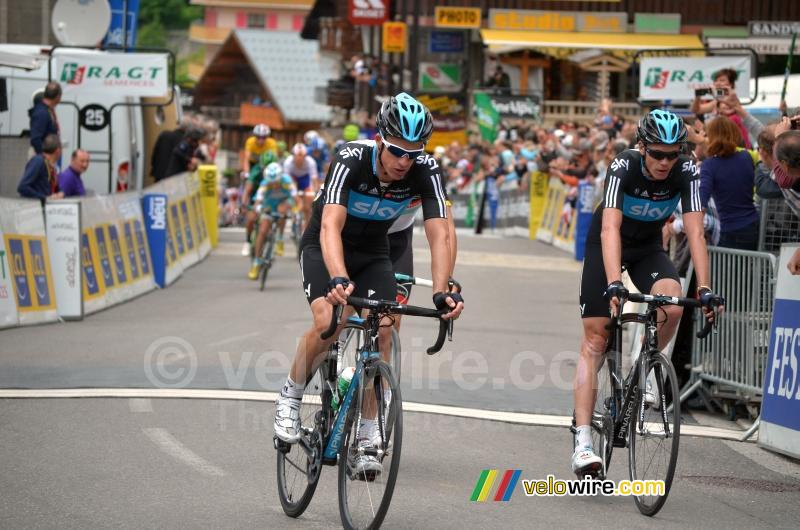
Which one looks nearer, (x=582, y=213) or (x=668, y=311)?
(x=668, y=311)

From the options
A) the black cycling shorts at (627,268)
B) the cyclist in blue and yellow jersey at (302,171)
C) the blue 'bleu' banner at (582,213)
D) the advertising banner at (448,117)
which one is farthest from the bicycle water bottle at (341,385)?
the advertising banner at (448,117)

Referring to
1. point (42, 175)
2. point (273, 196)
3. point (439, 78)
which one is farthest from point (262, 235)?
point (439, 78)

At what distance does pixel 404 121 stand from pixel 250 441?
283 centimetres

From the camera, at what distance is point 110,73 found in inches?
766

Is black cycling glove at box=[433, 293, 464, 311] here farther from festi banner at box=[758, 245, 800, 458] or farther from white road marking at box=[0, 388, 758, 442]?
white road marking at box=[0, 388, 758, 442]

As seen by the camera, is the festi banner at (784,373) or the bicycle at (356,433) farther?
the festi banner at (784,373)

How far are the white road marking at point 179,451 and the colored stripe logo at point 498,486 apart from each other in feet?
4.63

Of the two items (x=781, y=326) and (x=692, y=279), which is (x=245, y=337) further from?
(x=781, y=326)

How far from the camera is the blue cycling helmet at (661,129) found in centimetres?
→ 720

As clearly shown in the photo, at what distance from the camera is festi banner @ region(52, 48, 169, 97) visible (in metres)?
19.4

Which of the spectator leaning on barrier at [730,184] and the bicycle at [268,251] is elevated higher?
the spectator leaning on barrier at [730,184]

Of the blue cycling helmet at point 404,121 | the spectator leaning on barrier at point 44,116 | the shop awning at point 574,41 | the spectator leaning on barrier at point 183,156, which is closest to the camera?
the blue cycling helmet at point 404,121

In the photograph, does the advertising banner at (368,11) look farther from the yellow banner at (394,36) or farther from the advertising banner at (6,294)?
the advertising banner at (6,294)

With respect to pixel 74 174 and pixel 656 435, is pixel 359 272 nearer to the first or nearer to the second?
pixel 656 435
